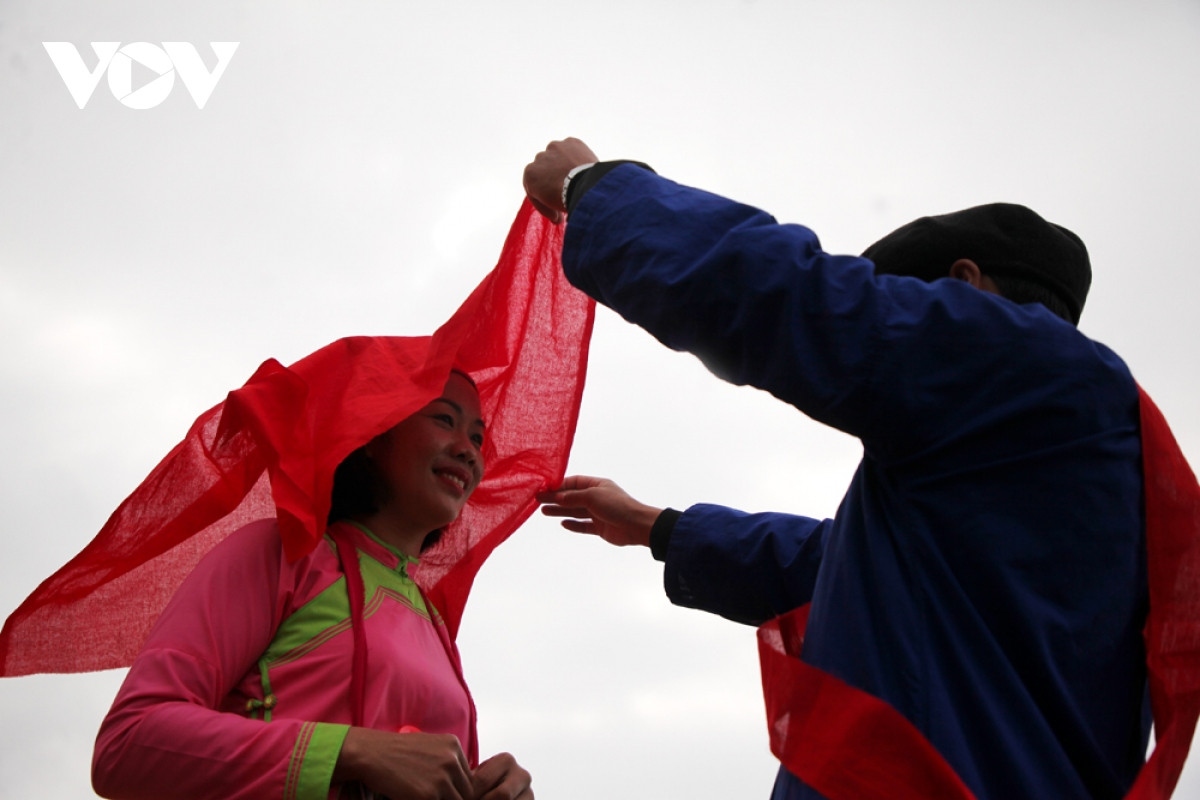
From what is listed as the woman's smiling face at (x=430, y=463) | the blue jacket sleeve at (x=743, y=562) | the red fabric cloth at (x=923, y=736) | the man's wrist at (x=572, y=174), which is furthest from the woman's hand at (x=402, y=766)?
the man's wrist at (x=572, y=174)

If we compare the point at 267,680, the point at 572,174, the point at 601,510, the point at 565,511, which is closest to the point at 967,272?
the point at 572,174

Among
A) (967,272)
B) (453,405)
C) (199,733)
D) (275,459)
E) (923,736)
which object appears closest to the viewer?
(923,736)

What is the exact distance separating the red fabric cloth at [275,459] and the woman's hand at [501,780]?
656 mm

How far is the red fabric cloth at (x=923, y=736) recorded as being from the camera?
73.6 inches

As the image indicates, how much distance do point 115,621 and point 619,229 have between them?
1729 millimetres

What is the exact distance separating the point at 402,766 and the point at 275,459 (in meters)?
0.83

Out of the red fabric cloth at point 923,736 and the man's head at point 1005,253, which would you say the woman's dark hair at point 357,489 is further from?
the man's head at point 1005,253

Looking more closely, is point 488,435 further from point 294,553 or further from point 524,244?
point 294,553

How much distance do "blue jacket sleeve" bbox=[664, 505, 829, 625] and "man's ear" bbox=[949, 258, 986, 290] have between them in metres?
0.93

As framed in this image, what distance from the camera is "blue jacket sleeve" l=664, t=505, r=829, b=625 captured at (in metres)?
3.14

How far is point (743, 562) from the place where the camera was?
3191 millimetres

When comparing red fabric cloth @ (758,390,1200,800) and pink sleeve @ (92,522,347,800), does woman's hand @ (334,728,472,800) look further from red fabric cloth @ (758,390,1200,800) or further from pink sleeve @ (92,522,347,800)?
red fabric cloth @ (758,390,1200,800)

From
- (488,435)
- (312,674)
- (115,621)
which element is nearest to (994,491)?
(312,674)

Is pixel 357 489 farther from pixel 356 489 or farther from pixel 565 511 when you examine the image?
pixel 565 511
